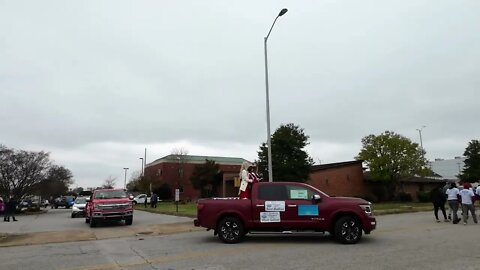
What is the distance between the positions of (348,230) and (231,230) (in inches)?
133

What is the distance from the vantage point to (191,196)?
277 ft

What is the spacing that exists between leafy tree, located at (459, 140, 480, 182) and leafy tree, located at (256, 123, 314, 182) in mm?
31994

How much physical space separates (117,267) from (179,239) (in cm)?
505

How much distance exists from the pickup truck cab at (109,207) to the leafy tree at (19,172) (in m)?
34.3

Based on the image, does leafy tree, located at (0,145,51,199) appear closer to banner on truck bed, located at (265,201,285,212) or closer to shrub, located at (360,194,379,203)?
shrub, located at (360,194,379,203)

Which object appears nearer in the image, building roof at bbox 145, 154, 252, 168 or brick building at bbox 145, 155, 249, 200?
brick building at bbox 145, 155, 249, 200

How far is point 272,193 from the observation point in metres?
13.6

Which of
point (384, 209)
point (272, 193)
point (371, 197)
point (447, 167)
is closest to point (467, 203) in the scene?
point (272, 193)

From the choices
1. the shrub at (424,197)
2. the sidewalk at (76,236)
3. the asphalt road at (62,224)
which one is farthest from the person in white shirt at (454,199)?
the shrub at (424,197)

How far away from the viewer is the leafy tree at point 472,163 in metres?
62.0

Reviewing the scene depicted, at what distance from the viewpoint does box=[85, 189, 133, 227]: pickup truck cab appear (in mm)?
20984

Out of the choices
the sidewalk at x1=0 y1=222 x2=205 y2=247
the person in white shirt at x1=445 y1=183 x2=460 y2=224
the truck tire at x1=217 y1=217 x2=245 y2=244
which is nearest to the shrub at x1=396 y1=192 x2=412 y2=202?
the person in white shirt at x1=445 y1=183 x2=460 y2=224

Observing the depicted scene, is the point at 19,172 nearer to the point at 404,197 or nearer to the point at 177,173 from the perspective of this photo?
the point at 177,173

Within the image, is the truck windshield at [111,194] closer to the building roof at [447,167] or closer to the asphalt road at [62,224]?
the asphalt road at [62,224]
